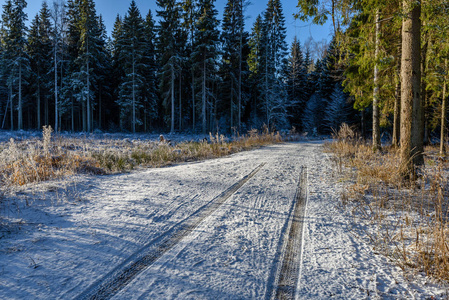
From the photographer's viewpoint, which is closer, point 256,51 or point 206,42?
point 206,42

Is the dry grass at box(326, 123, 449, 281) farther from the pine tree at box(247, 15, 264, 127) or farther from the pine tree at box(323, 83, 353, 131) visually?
the pine tree at box(323, 83, 353, 131)

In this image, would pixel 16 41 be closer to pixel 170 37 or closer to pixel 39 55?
pixel 39 55

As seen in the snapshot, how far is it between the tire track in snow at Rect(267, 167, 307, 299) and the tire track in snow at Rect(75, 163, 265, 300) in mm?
1266

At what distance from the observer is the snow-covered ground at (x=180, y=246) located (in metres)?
2.05

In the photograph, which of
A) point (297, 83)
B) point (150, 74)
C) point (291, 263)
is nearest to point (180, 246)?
point (291, 263)

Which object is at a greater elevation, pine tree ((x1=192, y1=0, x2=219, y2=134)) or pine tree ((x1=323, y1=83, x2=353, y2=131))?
pine tree ((x1=192, y1=0, x2=219, y2=134))

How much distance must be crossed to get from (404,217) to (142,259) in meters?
3.91

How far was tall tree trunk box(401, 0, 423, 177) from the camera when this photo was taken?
17.3ft

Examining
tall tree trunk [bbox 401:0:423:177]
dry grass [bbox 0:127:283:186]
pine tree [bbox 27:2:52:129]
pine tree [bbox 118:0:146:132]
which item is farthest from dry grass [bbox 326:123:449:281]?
pine tree [bbox 27:2:52:129]

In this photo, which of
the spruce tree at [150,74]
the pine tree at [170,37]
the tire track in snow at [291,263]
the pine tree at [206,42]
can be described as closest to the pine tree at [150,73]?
the spruce tree at [150,74]

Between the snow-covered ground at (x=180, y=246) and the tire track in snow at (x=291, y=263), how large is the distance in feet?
0.19

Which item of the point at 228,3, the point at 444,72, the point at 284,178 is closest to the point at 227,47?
the point at 228,3

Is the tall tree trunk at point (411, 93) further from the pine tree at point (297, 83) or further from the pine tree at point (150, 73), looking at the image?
the pine tree at point (297, 83)

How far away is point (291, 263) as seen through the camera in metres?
2.48
